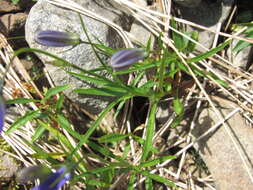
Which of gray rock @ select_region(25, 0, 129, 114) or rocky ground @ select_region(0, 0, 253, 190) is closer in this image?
rocky ground @ select_region(0, 0, 253, 190)

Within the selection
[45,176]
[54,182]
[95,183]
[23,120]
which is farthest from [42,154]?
[54,182]

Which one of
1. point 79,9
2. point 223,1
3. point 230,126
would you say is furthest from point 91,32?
point 230,126

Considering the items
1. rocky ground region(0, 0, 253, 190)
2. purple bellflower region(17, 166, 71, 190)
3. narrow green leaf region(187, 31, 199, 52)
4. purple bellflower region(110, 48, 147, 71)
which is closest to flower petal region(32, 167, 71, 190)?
purple bellflower region(17, 166, 71, 190)

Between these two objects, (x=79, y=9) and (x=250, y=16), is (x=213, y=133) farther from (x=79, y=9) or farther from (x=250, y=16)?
(x=79, y=9)

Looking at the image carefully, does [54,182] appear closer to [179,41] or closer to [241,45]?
[179,41]

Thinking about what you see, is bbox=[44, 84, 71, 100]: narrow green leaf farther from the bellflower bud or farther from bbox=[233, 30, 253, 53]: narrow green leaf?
bbox=[233, 30, 253, 53]: narrow green leaf
